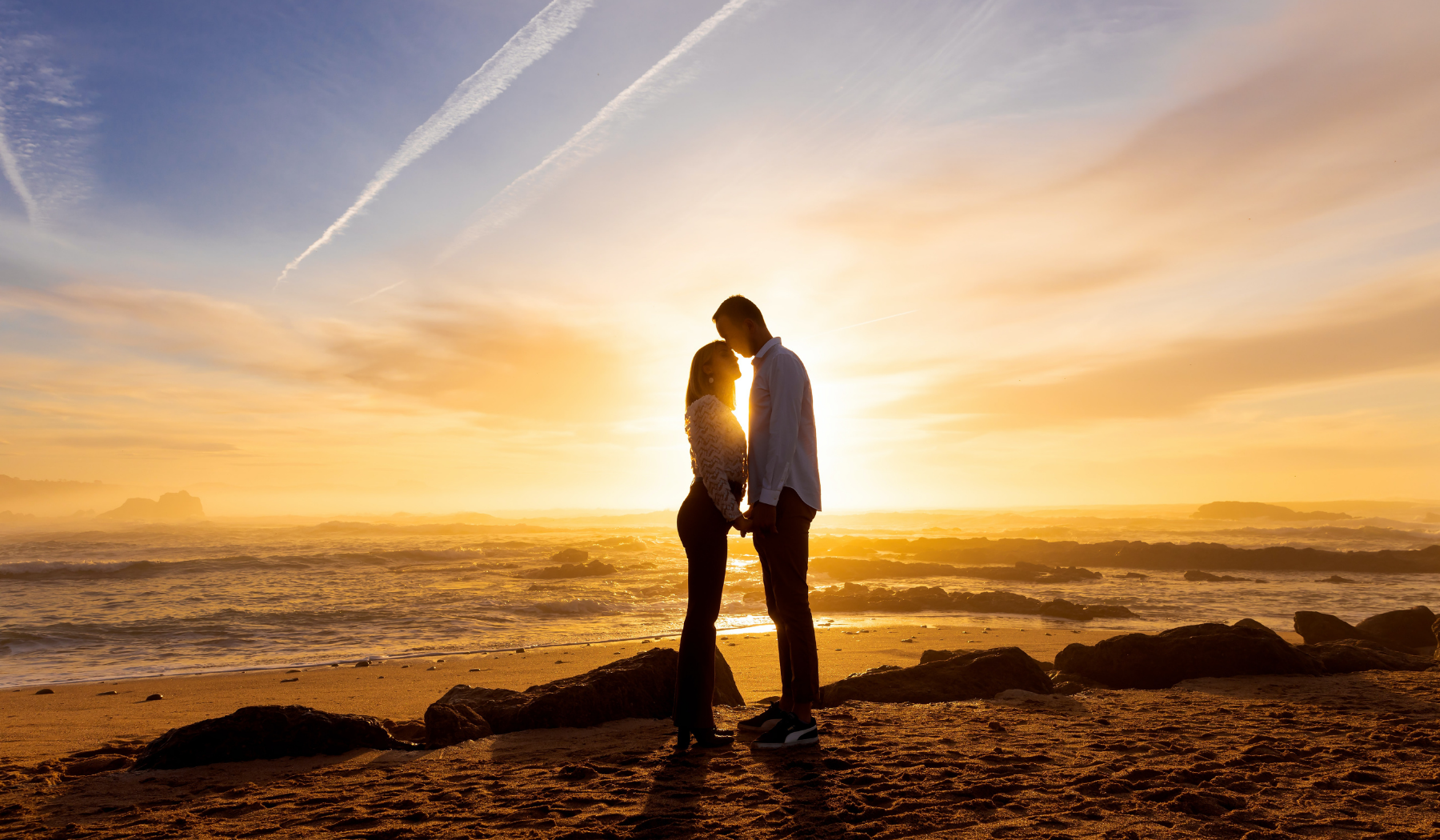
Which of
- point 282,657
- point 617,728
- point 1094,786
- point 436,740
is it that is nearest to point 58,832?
point 436,740

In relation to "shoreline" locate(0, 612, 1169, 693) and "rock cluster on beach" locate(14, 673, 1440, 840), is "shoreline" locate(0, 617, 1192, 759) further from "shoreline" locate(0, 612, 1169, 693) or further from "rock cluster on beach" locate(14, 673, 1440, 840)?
"rock cluster on beach" locate(14, 673, 1440, 840)

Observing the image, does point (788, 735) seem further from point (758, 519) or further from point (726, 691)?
point (726, 691)

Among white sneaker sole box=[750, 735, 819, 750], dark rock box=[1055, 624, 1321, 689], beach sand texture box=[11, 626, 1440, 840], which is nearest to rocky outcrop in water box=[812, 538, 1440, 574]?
dark rock box=[1055, 624, 1321, 689]

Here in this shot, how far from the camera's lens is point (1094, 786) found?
314 centimetres

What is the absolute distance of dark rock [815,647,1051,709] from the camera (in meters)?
5.30

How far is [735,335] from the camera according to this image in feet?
13.0

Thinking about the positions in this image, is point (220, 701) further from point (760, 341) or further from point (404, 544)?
point (404, 544)

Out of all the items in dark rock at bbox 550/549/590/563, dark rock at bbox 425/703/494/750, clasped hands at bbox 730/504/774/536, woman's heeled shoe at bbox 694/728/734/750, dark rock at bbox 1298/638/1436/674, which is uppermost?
clasped hands at bbox 730/504/774/536

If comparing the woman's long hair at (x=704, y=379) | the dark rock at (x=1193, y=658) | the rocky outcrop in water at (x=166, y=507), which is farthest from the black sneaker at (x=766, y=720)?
the rocky outcrop in water at (x=166, y=507)

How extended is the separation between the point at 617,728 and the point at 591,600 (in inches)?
503

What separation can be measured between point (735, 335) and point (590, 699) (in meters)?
2.61

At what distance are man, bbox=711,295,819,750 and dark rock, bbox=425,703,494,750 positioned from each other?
184cm

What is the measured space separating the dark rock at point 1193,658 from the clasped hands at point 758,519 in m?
4.26

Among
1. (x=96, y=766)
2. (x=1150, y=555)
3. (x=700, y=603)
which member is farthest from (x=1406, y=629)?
(x=1150, y=555)
